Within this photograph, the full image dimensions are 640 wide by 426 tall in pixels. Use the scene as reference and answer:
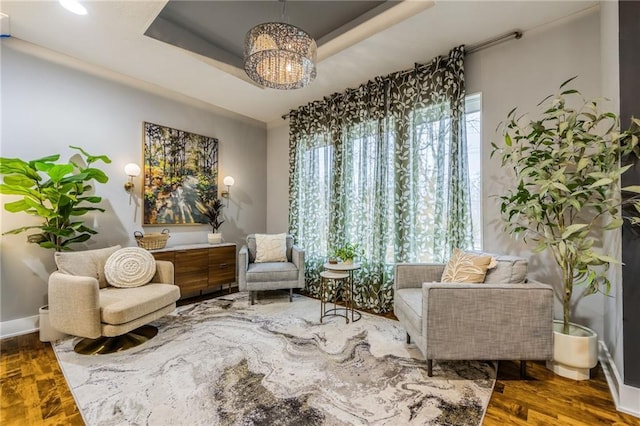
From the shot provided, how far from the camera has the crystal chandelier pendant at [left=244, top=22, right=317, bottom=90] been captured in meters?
2.14

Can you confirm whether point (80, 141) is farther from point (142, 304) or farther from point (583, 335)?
point (583, 335)

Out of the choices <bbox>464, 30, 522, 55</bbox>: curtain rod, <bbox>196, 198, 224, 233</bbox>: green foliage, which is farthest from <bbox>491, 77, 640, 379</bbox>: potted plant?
<bbox>196, 198, 224, 233</bbox>: green foliage

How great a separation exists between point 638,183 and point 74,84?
4.99 meters

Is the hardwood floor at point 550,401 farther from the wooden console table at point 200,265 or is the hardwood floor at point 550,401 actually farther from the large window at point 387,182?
the wooden console table at point 200,265

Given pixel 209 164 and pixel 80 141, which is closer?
pixel 80 141

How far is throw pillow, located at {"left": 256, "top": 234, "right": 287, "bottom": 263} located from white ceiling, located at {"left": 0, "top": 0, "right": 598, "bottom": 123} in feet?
6.82

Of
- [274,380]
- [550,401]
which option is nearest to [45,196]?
[274,380]

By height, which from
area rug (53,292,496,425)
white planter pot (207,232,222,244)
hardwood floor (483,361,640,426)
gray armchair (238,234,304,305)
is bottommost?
hardwood floor (483,361,640,426)

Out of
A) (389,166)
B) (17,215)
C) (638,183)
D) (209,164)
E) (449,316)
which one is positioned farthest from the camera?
(209,164)

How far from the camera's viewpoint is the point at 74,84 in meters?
3.06

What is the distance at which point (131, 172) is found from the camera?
3.35 m

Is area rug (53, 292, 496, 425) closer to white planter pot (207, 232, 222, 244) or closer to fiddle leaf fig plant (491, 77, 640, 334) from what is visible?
fiddle leaf fig plant (491, 77, 640, 334)

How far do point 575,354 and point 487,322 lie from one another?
70 cm

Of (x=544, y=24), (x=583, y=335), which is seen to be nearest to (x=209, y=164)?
(x=544, y=24)
